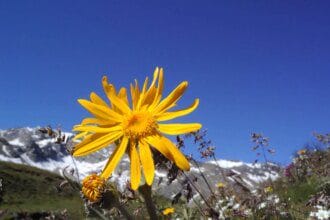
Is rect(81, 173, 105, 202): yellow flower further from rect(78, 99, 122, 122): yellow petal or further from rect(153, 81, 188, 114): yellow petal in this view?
rect(153, 81, 188, 114): yellow petal

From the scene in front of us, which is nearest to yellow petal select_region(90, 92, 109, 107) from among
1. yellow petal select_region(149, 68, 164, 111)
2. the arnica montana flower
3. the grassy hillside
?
the arnica montana flower

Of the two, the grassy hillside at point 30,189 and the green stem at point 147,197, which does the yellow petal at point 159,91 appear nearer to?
the green stem at point 147,197

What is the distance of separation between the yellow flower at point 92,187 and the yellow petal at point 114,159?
382 millimetres

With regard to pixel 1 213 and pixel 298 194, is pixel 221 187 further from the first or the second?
pixel 1 213

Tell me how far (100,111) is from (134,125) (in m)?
0.20

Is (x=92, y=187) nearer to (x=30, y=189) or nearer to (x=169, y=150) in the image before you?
(x=169, y=150)

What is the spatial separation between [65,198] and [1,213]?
82324mm

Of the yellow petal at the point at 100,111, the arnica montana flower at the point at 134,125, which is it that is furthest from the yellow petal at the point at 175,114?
the yellow petal at the point at 100,111

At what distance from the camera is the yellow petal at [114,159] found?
244 centimetres

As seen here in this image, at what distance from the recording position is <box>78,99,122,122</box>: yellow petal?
2.61 metres

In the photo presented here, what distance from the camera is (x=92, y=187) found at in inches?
115

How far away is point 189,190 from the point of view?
4.50 m

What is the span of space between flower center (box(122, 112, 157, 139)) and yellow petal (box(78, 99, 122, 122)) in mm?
57

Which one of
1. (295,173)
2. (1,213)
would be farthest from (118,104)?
(295,173)
